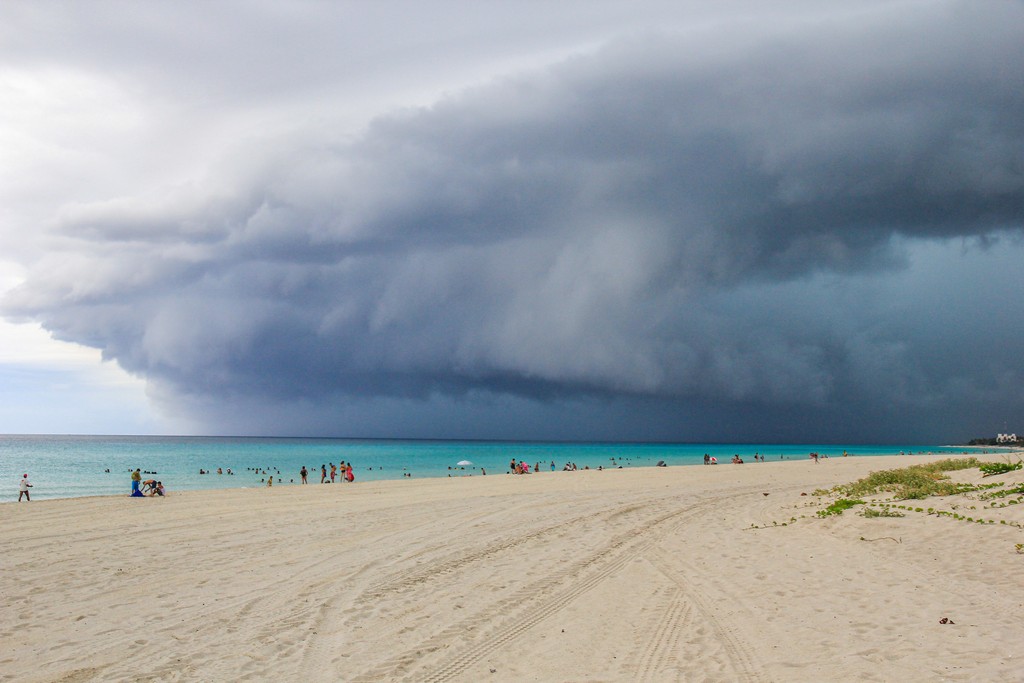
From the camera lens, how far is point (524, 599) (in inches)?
473

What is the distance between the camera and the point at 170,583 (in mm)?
13656

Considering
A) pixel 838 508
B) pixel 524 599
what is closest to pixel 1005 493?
pixel 838 508

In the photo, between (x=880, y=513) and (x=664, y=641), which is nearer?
(x=664, y=641)

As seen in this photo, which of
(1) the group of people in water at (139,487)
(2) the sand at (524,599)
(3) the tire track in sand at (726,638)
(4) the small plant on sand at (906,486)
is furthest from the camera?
(1) the group of people in water at (139,487)

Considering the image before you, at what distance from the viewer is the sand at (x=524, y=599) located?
Result: 28.8 feet

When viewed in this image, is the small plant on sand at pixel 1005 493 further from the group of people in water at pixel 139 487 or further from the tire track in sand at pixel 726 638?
the group of people in water at pixel 139 487

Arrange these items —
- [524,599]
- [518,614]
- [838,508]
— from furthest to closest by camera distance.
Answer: [838,508] → [524,599] → [518,614]

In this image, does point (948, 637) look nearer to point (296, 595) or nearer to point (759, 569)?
point (759, 569)

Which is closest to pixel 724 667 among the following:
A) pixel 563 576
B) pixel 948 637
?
pixel 948 637

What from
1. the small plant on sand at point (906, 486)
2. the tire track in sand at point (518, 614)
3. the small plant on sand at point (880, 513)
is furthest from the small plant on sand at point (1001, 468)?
the tire track in sand at point (518, 614)

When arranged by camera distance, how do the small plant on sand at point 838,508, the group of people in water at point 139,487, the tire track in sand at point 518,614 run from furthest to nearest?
1. the group of people in water at point 139,487
2. the small plant on sand at point 838,508
3. the tire track in sand at point 518,614

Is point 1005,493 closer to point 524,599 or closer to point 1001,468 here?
point 1001,468

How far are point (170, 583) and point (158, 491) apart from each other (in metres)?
26.0

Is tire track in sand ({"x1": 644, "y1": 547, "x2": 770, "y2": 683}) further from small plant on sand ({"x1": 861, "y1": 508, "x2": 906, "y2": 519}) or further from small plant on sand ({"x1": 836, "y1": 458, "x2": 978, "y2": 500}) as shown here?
small plant on sand ({"x1": 836, "y1": 458, "x2": 978, "y2": 500})
